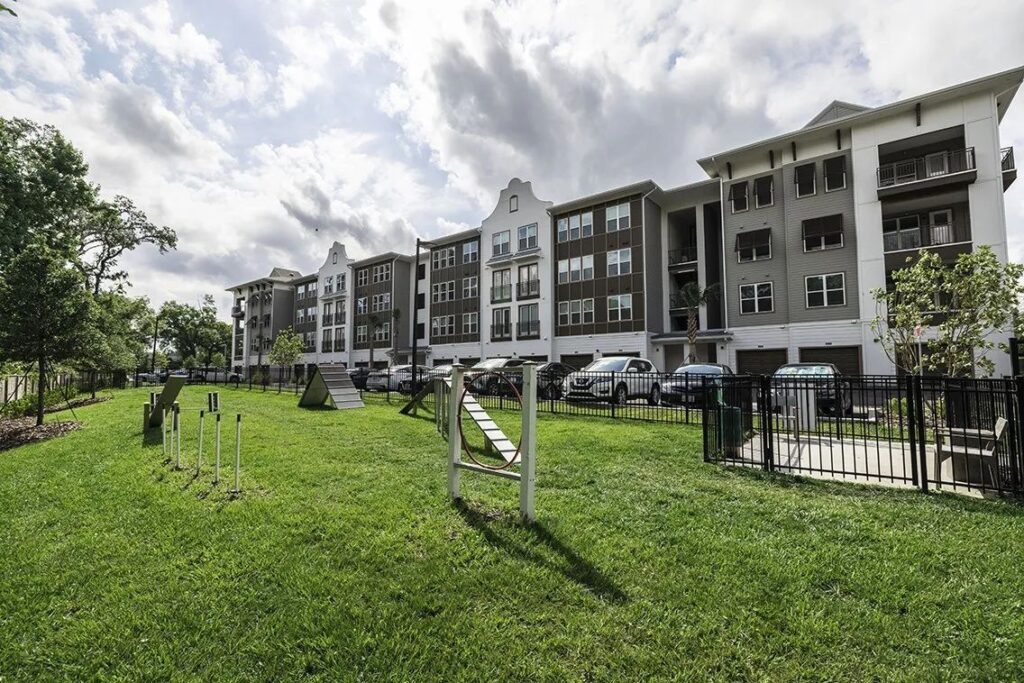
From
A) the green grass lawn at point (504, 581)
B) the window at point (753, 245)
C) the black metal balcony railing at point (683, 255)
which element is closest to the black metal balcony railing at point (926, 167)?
the window at point (753, 245)

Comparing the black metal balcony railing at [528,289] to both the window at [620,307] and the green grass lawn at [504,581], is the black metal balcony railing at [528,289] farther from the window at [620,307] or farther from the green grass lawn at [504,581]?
the green grass lawn at [504,581]

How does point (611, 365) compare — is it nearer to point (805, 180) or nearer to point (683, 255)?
point (683, 255)

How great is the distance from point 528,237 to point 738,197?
15.8 m

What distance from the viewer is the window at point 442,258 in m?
45.8

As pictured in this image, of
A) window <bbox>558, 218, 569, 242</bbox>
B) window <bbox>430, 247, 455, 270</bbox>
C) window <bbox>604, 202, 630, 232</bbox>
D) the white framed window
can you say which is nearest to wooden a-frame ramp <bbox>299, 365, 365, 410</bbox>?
window <bbox>604, 202, 630, 232</bbox>

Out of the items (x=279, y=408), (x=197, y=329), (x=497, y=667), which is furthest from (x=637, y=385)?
(x=197, y=329)

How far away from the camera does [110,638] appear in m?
3.24

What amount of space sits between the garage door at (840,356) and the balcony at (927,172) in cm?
804

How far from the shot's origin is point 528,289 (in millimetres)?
39156

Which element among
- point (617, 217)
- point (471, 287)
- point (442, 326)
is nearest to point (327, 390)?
point (617, 217)

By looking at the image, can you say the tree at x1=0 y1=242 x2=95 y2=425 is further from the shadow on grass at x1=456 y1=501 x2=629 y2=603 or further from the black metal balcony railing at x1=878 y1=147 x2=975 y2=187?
the black metal balcony railing at x1=878 y1=147 x2=975 y2=187

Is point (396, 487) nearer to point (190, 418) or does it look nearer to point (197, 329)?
point (190, 418)

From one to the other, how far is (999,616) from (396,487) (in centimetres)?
569

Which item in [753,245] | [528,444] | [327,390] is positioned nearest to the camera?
[528,444]
